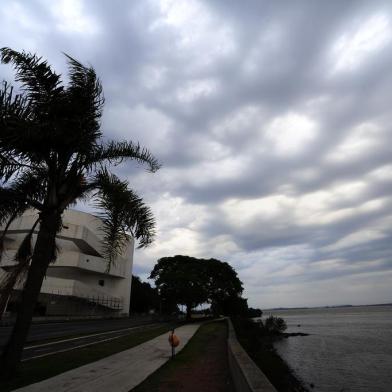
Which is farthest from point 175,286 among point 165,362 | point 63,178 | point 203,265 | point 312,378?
point 63,178

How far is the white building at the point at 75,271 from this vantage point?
49562 mm

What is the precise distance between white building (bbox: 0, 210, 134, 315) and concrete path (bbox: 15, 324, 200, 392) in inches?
1410

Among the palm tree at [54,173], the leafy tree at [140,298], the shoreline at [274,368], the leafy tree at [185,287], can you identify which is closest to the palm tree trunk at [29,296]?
the palm tree at [54,173]

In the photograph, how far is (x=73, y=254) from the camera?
176ft

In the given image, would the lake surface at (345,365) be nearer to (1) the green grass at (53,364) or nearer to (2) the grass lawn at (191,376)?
(2) the grass lawn at (191,376)

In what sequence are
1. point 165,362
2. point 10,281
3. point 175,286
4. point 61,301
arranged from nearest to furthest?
1. point 10,281
2. point 165,362
3. point 175,286
4. point 61,301

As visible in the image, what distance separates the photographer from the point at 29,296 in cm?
903

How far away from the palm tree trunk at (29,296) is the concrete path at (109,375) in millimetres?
859

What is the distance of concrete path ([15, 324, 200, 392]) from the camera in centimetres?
821

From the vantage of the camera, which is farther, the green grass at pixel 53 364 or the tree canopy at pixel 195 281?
the tree canopy at pixel 195 281

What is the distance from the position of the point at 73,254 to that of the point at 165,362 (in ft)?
146

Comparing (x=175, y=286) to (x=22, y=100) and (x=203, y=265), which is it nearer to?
(x=203, y=265)

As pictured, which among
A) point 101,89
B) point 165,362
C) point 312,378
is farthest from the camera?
point 312,378

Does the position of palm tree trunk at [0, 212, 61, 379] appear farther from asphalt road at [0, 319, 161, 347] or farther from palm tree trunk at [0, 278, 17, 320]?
asphalt road at [0, 319, 161, 347]
